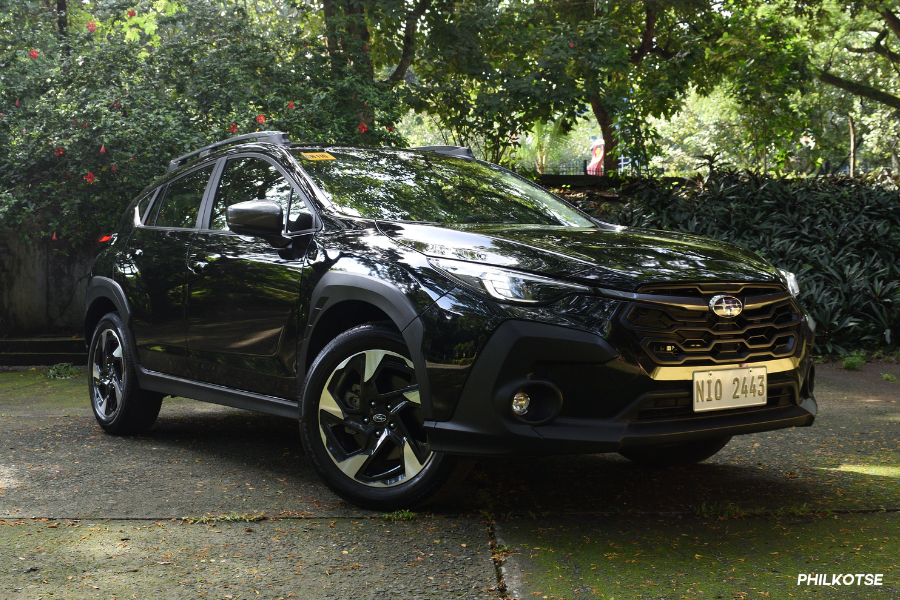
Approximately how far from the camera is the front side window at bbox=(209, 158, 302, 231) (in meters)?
4.70

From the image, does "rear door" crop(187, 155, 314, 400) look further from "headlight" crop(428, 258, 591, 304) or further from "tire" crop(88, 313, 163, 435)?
"headlight" crop(428, 258, 591, 304)

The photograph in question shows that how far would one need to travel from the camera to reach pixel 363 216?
4.27 meters

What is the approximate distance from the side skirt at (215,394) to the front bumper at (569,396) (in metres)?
1.14

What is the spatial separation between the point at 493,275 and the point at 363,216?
3.24 ft

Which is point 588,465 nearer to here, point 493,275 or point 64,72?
point 493,275

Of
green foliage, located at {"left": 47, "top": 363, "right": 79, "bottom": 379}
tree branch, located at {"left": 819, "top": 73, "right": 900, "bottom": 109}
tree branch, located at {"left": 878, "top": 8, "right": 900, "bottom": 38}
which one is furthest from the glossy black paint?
tree branch, located at {"left": 819, "top": 73, "right": 900, "bottom": 109}

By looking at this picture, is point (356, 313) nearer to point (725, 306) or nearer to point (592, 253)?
point (592, 253)

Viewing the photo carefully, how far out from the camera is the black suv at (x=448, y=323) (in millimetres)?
3396

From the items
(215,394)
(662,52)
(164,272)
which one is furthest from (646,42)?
(215,394)

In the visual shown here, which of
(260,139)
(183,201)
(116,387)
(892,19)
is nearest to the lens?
(260,139)

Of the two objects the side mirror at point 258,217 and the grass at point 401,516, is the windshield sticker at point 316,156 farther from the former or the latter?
the grass at point 401,516

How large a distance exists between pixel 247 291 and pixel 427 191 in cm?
102

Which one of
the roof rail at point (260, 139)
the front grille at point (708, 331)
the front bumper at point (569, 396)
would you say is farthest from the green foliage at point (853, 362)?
the roof rail at point (260, 139)

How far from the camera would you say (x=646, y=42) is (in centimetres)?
1881
